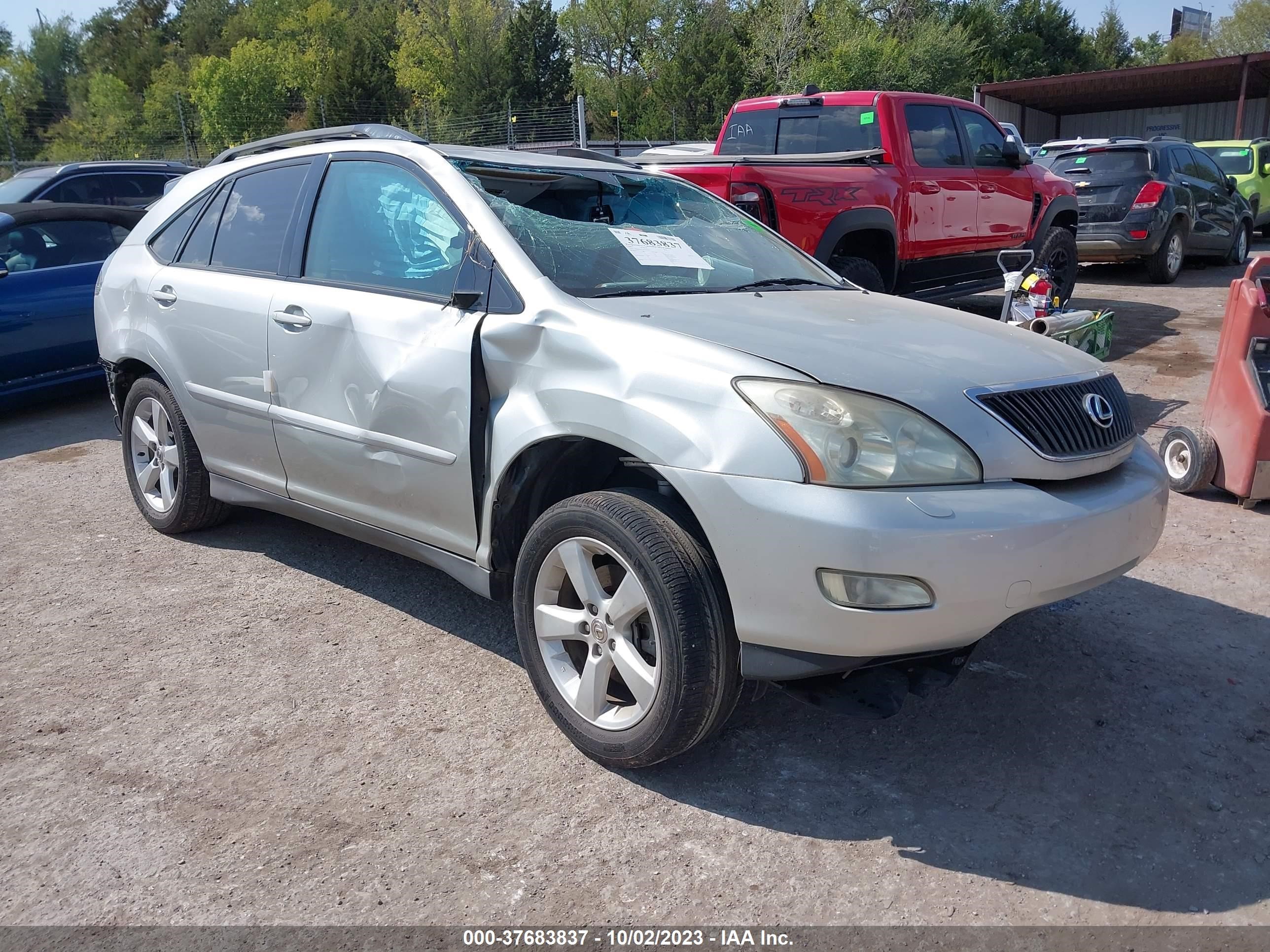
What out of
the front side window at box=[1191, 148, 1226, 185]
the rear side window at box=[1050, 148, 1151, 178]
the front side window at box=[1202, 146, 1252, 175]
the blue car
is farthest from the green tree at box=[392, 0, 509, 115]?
the blue car

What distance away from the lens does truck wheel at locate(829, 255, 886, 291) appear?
23.4 feet

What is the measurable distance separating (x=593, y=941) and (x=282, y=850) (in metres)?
0.86

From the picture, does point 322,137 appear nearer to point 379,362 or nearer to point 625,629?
point 379,362

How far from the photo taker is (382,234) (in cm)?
362

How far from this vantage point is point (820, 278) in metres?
4.01

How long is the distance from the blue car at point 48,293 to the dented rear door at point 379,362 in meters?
4.71

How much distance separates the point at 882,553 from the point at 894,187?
5.97m

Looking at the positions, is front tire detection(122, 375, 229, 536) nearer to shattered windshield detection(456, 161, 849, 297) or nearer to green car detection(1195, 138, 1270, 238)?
shattered windshield detection(456, 161, 849, 297)

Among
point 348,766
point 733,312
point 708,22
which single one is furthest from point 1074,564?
point 708,22

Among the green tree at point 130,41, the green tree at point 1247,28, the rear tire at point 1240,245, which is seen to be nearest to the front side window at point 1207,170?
the rear tire at point 1240,245

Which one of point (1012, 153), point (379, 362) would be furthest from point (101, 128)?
point (379, 362)

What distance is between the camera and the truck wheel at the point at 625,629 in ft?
8.47

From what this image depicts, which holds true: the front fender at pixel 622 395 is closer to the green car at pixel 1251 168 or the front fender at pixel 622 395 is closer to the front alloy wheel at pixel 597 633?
the front alloy wheel at pixel 597 633

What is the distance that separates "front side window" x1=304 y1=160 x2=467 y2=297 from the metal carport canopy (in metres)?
27.0
